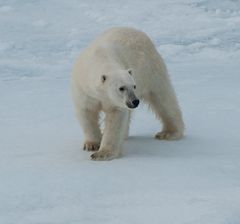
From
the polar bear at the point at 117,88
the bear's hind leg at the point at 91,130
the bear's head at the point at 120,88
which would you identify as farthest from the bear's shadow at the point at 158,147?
the bear's head at the point at 120,88

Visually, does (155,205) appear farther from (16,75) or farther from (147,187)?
(16,75)

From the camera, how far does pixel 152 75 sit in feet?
16.7

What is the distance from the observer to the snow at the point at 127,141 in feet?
10.8

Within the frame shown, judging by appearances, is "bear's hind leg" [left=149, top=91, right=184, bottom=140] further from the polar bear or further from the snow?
the snow

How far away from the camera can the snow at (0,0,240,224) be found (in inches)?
130

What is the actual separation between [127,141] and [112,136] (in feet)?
2.24

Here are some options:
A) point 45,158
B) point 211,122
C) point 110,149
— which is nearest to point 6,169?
point 45,158

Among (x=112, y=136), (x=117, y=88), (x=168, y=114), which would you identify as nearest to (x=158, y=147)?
(x=168, y=114)

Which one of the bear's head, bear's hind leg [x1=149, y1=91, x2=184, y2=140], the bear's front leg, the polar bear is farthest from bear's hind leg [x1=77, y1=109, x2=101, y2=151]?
bear's hind leg [x1=149, y1=91, x2=184, y2=140]

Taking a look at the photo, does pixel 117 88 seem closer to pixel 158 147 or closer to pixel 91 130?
pixel 91 130

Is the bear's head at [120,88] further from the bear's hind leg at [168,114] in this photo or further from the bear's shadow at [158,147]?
the bear's hind leg at [168,114]

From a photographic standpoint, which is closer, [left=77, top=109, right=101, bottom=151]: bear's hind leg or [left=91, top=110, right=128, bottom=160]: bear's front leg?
[left=91, top=110, right=128, bottom=160]: bear's front leg

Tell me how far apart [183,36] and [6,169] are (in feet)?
22.2

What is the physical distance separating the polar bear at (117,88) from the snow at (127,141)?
0.15m
